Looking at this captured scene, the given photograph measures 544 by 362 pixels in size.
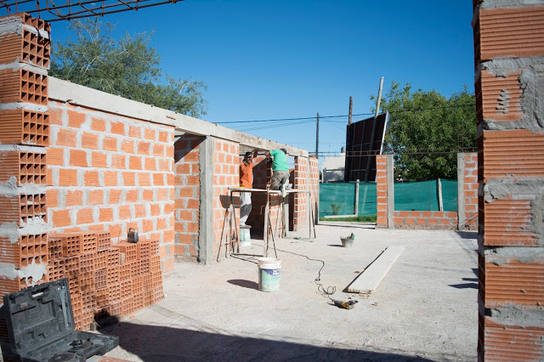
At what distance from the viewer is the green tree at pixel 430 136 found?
89.1 feet

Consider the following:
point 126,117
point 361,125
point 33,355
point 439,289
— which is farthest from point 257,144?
point 361,125

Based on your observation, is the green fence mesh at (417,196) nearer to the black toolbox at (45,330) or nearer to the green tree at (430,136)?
the green tree at (430,136)

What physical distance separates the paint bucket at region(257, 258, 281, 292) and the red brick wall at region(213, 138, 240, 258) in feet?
8.42

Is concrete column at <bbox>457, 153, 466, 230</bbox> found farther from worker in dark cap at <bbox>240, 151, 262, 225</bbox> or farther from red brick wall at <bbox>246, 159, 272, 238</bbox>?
worker in dark cap at <bbox>240, 151, 262, 225</bbox>

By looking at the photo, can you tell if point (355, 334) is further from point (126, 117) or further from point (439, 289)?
point (126, 117)

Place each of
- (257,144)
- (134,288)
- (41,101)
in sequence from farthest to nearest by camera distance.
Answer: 1. (257,144)
2. (134,288)
3. (41,101)

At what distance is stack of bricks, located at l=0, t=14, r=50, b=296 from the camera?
3.84 m

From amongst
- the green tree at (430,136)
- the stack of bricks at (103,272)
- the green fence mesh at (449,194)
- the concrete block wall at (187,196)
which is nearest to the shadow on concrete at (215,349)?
the stack of bricks at (103,272)

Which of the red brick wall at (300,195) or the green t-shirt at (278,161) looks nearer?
the green t-shirt at (278,161)

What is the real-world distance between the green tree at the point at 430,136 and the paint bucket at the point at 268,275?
22.2 metres

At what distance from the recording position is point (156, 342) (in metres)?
4.27

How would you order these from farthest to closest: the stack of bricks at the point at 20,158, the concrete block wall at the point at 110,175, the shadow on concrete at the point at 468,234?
the shadow on concrete at the point at 468,234
the concrete block wall at the point at 110,175
the stack of bricks at the point at 20,158

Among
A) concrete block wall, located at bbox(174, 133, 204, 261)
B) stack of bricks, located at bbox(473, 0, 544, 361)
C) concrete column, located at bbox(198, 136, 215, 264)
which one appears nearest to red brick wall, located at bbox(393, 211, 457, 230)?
concrete column, located at bbox(198, 136, 215, 264)

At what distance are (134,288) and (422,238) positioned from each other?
9.29 metres
